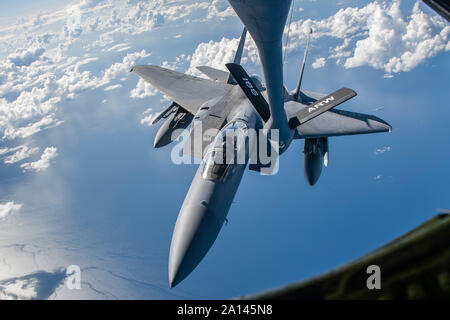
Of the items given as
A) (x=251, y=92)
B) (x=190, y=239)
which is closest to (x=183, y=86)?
(x=251, y=92)

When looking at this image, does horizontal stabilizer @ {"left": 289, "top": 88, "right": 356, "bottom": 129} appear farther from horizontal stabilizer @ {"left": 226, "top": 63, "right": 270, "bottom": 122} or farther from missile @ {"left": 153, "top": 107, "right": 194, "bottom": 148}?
missile @ {"left": 153, "top": 107, "right": 194, "bottom": 148}

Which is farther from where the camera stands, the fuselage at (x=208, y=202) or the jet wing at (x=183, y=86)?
the jet wing at (x=183, y=86)

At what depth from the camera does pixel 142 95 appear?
356 ft

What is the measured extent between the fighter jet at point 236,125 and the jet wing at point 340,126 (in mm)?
42

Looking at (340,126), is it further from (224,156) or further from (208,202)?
(208,202)

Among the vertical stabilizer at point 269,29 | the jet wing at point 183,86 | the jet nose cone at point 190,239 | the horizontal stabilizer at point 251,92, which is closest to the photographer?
the vertical stabilizer at point 269,29

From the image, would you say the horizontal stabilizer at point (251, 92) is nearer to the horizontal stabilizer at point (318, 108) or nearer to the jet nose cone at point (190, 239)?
the horizontal stabilizer at point (318, 108)

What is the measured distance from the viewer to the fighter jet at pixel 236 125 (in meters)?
5.18

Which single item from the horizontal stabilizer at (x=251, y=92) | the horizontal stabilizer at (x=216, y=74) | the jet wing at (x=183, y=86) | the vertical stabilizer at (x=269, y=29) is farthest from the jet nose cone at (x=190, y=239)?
the horizontal stabilizer at (x=216, y=74)

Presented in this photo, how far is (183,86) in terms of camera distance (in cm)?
1541
